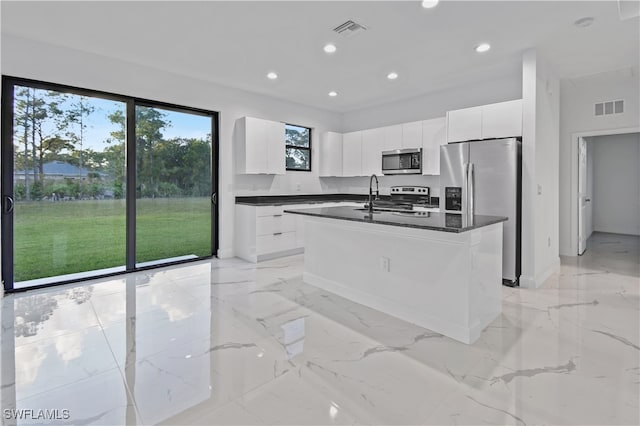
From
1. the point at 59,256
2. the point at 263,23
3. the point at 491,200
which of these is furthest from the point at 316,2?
the point at 59,256

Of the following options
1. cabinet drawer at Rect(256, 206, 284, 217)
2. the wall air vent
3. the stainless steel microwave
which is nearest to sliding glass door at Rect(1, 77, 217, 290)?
cabinet drawer at Rect(256, 206, 284, 217)

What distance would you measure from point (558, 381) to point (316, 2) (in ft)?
10.5

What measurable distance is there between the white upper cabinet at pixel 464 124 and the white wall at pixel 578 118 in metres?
2.06

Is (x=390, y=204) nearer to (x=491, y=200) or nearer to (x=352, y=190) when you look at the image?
(x=352, y=190)

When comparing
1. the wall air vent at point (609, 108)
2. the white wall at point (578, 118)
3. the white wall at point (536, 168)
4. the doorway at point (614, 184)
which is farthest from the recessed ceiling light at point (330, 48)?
the doorway at point (614, 184)

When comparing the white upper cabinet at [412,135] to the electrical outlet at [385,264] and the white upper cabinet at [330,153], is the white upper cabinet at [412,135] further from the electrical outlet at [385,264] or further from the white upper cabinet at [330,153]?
the electrical outlet at [385,264]

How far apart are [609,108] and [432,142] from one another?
2593 mm

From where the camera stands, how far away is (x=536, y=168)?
3.73 m

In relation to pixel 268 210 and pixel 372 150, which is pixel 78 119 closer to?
pixel 268 210

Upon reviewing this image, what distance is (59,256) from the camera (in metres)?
3.87

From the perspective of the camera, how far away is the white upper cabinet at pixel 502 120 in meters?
3.84

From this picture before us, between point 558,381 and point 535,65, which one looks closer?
point 558,381

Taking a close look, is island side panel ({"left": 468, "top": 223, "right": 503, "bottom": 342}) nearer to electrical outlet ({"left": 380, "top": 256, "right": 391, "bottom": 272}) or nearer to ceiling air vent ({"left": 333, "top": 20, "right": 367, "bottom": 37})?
electrical outlet ({"left": 380, "top": 256, "right": 391, "bottom": 272})

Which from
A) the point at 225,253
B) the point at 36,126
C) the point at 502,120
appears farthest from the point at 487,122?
the point at 36,126
